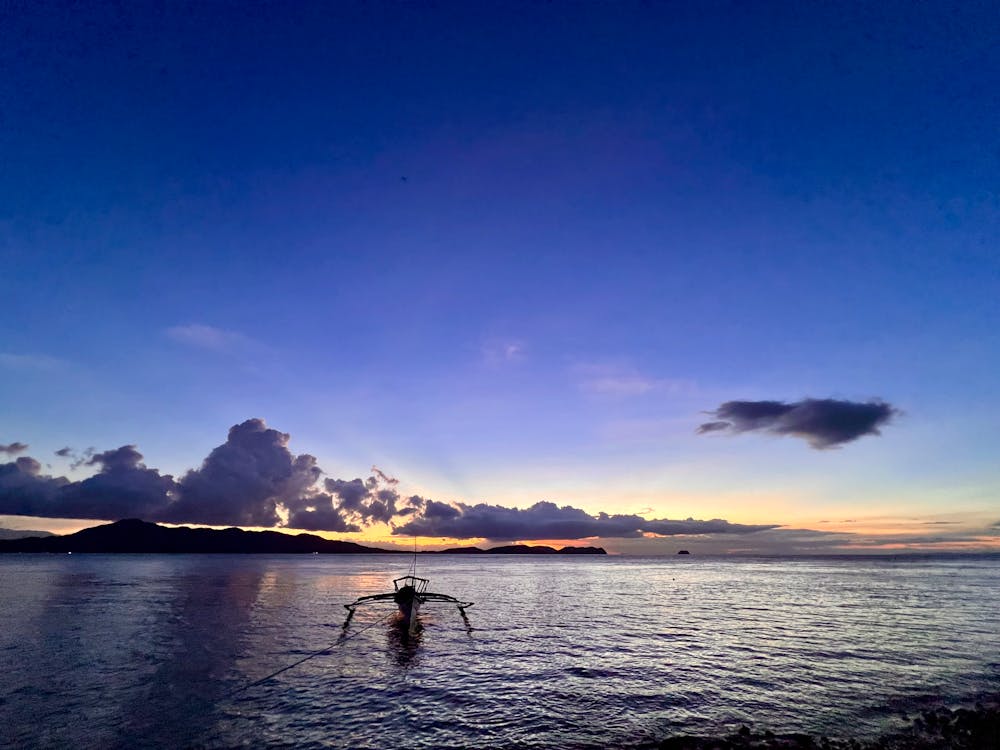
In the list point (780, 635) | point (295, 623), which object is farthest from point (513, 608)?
point (780, 635)

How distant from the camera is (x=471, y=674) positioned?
102 feet

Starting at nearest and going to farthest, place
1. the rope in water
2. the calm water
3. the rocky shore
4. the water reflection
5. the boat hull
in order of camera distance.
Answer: the rocky shore < the calm water < the rope in water < the water reflection < the boat hull

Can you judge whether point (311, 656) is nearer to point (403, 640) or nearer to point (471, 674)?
point (403, 640)

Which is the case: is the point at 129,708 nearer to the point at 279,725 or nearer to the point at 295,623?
the point at 279,725

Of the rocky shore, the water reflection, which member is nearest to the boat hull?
the water reflection

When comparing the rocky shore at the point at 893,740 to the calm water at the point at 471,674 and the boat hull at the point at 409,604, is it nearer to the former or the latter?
the calm water at the point at 471,674

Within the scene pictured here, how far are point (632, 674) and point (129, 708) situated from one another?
84.8 ft

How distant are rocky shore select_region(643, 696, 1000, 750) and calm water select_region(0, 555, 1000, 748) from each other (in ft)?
4.24

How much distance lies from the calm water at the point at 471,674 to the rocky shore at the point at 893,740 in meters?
1.29

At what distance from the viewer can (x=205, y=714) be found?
912 inches

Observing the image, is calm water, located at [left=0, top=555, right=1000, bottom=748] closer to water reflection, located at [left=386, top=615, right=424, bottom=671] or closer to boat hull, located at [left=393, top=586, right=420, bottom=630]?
water reflection, located at [left=386, top=615, right=424, bottom=671]

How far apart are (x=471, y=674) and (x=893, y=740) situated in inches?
802

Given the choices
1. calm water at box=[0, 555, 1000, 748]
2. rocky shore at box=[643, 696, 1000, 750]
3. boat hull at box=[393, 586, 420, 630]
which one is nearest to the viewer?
rocky shore at box=[643, 696, 1000, 750]

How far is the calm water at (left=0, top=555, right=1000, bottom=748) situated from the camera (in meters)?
21.8
